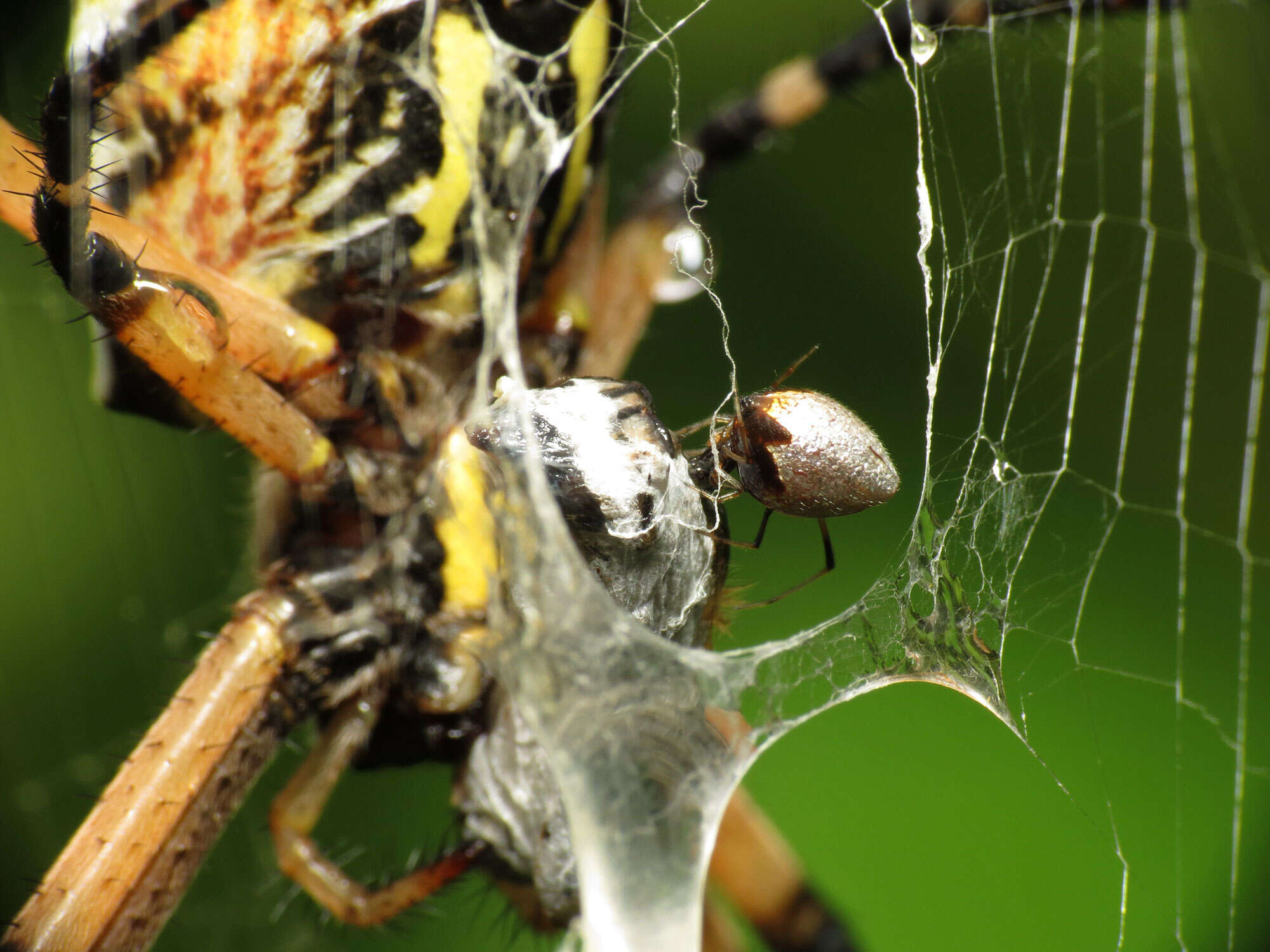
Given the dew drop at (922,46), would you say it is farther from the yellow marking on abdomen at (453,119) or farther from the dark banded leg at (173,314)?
the dark banded leg at (173,314)

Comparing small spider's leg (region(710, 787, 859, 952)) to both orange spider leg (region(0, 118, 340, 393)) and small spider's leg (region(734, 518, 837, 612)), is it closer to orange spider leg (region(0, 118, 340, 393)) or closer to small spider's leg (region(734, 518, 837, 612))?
small spider's leg (region(734, 518, 837, 612))

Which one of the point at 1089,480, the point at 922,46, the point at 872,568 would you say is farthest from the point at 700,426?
the point at 1089,480

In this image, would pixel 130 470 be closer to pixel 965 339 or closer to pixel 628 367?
pixel 628 367

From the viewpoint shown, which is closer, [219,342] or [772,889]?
[219,342]

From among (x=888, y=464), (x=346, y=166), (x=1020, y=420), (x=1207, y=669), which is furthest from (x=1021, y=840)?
(x=346, y=166)

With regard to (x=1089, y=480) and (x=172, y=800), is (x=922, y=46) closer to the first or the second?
(x=1089, y=480)

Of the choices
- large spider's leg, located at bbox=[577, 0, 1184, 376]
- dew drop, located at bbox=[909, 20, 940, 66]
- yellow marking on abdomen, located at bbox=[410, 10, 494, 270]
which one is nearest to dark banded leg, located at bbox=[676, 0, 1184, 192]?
large spider's leg, located at bbox=[577, 0, 1184, 376]
